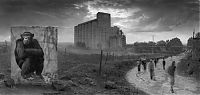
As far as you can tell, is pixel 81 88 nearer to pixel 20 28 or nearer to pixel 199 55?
pixel 20 28

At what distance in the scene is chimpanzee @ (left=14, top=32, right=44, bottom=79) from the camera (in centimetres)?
1027

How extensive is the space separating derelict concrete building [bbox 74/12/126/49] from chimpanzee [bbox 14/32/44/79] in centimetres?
2557

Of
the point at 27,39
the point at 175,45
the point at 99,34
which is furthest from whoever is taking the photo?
the point at 175,45

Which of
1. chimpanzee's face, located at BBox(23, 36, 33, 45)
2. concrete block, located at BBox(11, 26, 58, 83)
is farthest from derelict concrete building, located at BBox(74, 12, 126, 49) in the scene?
chimpanzee's face, located at BBox(23, 36, 33, 45)

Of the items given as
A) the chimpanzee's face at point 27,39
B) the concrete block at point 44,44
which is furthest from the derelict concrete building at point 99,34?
the chimpanzee's face at point 27,39

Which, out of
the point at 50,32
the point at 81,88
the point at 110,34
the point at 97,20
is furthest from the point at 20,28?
the point at 110,34

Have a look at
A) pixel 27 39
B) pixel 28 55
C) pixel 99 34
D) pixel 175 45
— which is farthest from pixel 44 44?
pixel 175 45

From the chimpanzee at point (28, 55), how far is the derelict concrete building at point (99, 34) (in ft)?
83.9

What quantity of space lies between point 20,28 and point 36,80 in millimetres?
2671

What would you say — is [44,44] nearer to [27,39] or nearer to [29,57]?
[27,39]

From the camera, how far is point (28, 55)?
10.4m

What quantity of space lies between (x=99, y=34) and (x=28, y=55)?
91.8 ft

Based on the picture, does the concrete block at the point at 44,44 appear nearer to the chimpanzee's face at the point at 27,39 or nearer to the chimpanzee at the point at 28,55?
the chimpanzee at the point at 28,55

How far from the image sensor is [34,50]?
10359mm
